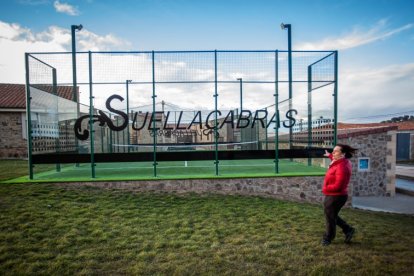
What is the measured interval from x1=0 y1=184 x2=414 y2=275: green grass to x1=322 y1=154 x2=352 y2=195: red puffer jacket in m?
0.87

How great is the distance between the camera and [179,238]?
4590 mm

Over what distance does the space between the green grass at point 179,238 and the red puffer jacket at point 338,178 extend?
865 millimetres

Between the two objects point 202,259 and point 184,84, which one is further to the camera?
point 184,84

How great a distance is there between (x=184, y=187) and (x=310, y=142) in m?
4.85

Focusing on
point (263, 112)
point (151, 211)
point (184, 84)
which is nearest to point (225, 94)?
point (184, 84)

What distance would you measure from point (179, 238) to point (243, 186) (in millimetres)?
3381

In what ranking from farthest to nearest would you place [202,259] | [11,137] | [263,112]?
[11,137] < [263,112] < [202,259]

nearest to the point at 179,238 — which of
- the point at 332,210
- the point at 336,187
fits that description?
the point at 332,210

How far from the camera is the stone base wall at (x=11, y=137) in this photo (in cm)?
1705

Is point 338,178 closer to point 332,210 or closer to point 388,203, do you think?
point 332,210

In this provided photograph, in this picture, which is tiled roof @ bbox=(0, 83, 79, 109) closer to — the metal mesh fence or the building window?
the metal mesh fence

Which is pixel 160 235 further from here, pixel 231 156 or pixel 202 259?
pixel 231 156

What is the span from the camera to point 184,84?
8555mm

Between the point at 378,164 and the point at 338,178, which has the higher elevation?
the point at 338,178
